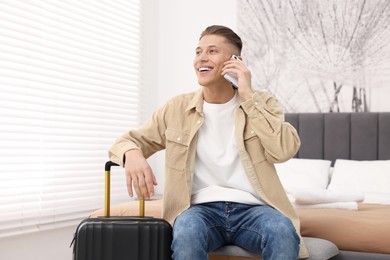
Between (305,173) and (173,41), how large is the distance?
1.84m

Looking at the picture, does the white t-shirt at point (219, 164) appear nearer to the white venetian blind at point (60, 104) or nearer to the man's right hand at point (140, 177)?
the man's right hand at point (140, 177)

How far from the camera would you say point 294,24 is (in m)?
4.19

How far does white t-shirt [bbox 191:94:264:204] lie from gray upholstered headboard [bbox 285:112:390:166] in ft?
6.77

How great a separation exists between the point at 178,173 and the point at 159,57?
9.70 ft

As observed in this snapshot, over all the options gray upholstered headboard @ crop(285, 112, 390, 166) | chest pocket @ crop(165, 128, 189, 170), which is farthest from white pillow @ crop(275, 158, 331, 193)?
chest pocket @ crop(165, 128, 189, 170)

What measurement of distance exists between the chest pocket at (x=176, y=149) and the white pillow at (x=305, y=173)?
169 cm

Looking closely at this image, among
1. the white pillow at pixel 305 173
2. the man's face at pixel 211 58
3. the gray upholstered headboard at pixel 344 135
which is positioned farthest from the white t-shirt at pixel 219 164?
the gray upholstered headboard at pixel 344 135

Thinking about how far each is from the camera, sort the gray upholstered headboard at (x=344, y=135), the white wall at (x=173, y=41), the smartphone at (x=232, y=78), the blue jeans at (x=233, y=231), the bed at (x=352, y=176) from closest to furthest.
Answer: the blue jeans at (x=233, y=231), the smartphone at (x=232, y=78), the bed at (x=352, y=176), the gray upholstered headboard at (x=344, y=135), the white wall at (x=173, y=41)


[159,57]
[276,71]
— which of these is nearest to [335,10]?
[276,71]

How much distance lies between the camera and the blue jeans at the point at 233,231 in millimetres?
1679

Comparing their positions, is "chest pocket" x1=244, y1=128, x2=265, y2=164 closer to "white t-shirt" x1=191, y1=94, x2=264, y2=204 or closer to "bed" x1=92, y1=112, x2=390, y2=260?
"white t-shirt" x1=191, y1=94, x2=264, y2=204

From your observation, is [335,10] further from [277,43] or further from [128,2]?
[128,2]

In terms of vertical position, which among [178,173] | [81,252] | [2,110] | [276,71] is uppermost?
[276,71]

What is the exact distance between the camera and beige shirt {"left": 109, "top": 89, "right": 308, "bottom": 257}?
193 cm
